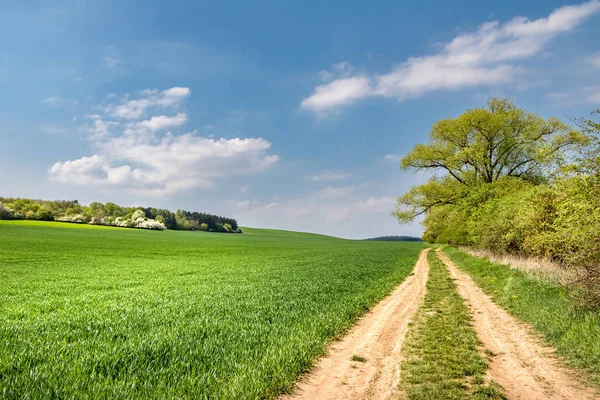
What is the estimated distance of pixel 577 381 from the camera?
6.66 meters

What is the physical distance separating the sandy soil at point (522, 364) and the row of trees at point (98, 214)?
5099 inches

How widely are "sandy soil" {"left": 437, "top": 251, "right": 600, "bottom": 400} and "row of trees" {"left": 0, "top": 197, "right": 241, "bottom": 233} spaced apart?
129513 mm

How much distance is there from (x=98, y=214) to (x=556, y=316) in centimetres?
13710

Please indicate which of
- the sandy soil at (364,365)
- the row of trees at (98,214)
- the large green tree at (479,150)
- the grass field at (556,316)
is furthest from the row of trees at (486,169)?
the row of trees at (98,214)

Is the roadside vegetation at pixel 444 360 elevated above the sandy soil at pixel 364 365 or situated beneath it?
elevated above

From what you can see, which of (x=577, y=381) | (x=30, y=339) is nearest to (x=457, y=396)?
(x=577, y=381)

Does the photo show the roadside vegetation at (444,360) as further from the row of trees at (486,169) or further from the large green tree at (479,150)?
the large green tree at (479,150)

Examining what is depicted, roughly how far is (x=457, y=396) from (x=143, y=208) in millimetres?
148615

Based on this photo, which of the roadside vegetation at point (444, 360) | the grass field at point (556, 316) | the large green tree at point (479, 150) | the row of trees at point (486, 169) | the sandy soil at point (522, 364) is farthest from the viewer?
the large green tree at point (479, 150)

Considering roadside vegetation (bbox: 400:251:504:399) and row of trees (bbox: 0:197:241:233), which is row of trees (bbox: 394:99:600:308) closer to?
roadside vegetation (bbox: 400:251:504:399)

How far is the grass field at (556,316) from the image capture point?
300 inches

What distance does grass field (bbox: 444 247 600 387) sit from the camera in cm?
762

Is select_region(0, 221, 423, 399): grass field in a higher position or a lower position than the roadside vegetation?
lower

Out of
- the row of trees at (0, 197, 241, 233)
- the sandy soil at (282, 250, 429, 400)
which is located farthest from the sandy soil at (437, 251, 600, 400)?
the row of trees at (0, 197, 241, 233)
